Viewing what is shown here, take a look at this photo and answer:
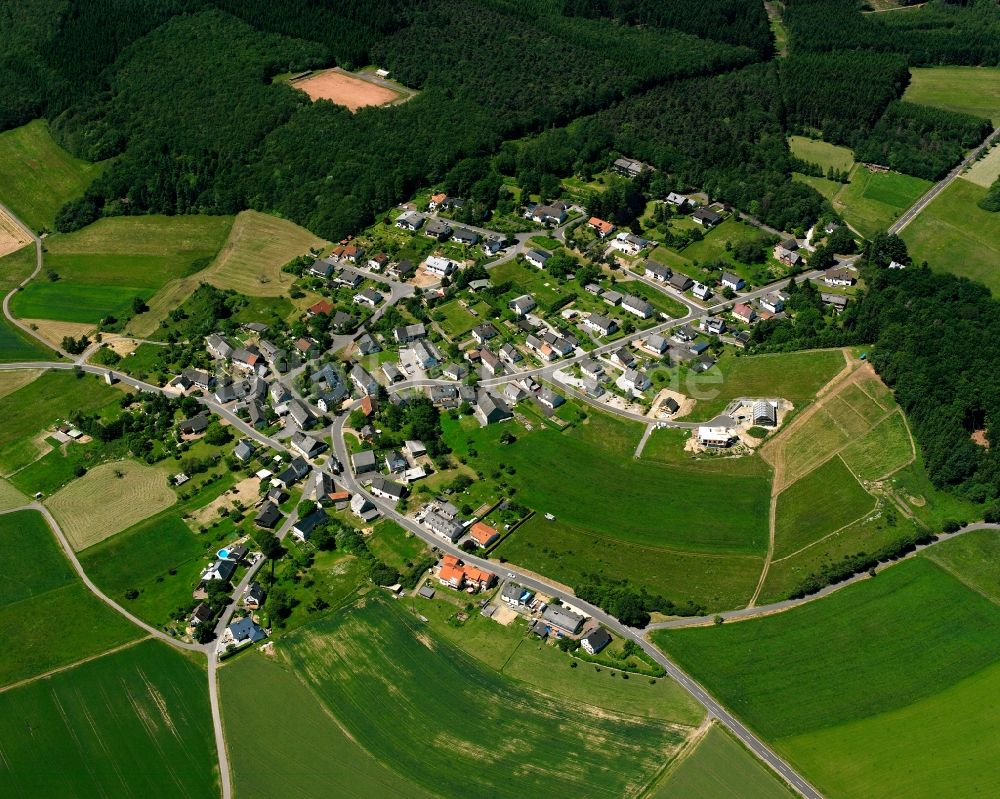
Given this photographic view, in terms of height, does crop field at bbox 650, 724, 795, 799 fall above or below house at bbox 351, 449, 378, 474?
above

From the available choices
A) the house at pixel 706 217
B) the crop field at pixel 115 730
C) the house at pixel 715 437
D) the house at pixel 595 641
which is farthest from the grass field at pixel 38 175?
the house at pixel 595 641

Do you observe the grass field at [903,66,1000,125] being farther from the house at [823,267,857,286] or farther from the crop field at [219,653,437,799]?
the crop field at [219,653,437,799]

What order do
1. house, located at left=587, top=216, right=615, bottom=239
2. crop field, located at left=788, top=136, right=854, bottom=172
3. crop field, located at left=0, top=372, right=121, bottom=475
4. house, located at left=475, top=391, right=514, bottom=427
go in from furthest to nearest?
crop field, located at left=788, top=136, right=854, bottom=172 → house, located at left=587, top=216, right=615, bottom=239 → crop field, located at left=0, top=372, right=121, bottom=475 → house, located at left=475, top=391, right=514, bottom=427

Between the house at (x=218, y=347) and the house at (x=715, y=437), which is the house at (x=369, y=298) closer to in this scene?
the house at (x=218, y=347)

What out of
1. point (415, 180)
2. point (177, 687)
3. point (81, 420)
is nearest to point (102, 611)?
point (177, 687)

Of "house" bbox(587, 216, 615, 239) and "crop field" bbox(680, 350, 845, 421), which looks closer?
→ "crop field" bbox(680, 350, 845, 421)

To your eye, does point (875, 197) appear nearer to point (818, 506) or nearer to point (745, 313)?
point (745, 313)

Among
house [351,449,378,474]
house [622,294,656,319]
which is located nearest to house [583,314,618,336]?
house [622,294,656,319]
